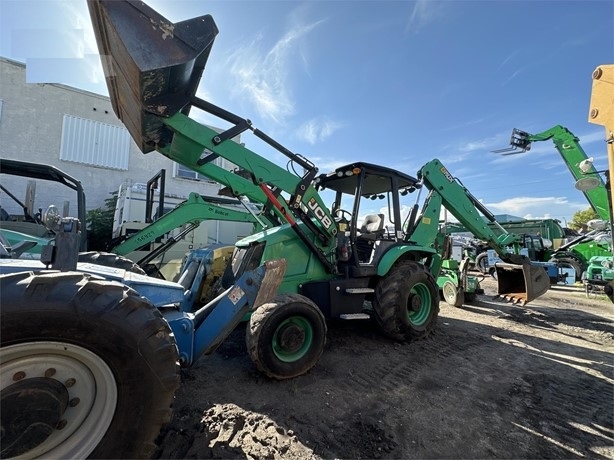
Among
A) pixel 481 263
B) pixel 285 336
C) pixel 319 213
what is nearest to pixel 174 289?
pixel 285 336

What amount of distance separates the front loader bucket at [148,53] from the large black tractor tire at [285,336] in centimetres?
231

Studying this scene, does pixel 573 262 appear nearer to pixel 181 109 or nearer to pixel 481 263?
pixel 481 263

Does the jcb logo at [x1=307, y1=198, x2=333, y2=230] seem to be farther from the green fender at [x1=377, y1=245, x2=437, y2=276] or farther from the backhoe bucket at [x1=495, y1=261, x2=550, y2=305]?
the backhoe bucket at [x1=495, y1=261, x2=550, y2=305]

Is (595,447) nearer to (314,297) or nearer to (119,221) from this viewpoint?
(314,297)

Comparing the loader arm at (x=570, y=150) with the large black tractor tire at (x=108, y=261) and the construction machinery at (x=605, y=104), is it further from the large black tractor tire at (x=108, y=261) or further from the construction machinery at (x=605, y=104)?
the large black tractor tire at (x=108, y=261)

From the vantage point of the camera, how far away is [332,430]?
2479 millimetres

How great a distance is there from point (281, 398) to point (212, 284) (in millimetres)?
2763

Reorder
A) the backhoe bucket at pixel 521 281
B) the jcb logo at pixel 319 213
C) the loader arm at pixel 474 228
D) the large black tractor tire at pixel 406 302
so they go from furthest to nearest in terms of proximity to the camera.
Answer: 1. the backhoe bucket at pixel 521 281
2. the loader arm at pixel 474 228
3. the large black tractor tire at pixel 406 302
4. the jcb logo at pixel 319 213

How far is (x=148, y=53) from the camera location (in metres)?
2.38

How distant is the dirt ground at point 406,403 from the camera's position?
7.51ft

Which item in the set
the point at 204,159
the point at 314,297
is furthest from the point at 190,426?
the point at 204,159

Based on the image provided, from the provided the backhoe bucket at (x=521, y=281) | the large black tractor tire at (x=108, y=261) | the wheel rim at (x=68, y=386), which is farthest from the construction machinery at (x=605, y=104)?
the large black tractor tire at (x=108, y=261)

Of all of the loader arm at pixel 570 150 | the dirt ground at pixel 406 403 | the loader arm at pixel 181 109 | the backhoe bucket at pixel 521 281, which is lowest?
the dirt ground at pixel 406 403

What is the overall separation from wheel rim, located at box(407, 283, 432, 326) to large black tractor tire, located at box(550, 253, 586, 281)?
36.9ft
